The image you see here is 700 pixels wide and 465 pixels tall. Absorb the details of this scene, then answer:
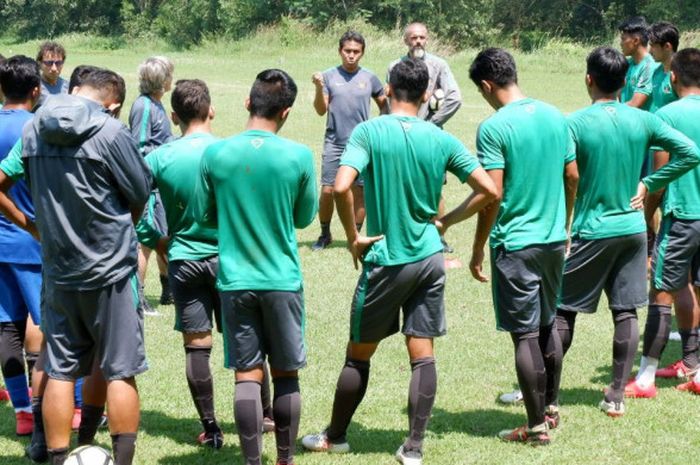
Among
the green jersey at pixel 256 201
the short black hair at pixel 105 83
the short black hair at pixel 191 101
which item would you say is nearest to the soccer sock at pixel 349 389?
the green jersey at pixel 256 201

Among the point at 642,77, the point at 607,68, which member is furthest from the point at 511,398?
the point at 642,77

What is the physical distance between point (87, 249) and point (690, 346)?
15.0ft

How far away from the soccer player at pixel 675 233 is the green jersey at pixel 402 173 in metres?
2.17

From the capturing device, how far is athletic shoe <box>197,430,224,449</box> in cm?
659

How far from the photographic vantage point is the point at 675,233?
757 cm

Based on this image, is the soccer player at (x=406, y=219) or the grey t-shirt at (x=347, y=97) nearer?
Result: the soccer player at (x=406, y=219)

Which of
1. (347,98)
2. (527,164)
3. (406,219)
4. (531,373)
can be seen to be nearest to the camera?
(406,219)

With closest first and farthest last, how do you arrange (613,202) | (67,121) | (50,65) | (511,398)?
(67,121), (613,202), (511,398), (50,65)

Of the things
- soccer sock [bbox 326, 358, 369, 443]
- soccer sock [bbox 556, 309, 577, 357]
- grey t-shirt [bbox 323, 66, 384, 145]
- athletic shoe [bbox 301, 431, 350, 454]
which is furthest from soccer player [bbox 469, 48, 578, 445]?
grey t-shirt [bbox 323, 66, 384, 145]

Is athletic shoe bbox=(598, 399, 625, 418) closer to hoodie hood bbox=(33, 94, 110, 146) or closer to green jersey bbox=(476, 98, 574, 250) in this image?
green jersey bbox=(476, 98, 574, 250)

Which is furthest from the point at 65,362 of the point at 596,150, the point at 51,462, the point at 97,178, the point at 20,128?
the point at 596,150

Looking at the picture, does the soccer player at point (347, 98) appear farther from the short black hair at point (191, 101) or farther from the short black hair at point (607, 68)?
the short black hair at point (191, 101)

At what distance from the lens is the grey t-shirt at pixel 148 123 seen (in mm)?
9320

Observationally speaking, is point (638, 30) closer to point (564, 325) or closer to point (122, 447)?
point (564, 325)
